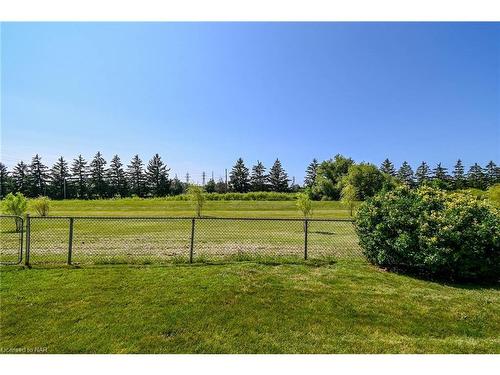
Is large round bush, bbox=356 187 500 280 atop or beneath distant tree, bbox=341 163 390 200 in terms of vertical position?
beneath

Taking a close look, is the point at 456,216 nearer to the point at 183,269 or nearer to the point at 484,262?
the point at 484,262

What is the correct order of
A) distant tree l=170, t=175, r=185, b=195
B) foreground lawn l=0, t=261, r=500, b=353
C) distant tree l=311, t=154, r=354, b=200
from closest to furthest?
1. foreground lawn l=0, t=261, r=500, b=353
2. distant tree l=311, t=154, r=354, b=200
3. distant tree l=170, t=175, r=185, b=195

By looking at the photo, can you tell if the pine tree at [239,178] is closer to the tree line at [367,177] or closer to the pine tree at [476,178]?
the tree line at [367,177]

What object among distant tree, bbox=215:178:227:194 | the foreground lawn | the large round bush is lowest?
the foreground lawn

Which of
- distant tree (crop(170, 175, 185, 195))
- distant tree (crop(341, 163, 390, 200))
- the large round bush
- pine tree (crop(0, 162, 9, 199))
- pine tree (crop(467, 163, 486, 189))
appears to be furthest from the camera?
distant tree (crop(170, 175, 185, 195))

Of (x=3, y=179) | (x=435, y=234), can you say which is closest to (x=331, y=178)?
(x=435, y=234)

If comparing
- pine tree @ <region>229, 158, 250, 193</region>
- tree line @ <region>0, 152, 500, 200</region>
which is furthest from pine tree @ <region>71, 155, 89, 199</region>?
pine tree @ <region>229, 158, 250, 193</region>

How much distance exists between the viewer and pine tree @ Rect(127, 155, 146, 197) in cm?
7100

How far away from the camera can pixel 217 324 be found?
442 centimetres

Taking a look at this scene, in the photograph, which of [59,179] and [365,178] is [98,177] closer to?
[59,179]

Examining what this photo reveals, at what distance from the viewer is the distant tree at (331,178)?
181 ft

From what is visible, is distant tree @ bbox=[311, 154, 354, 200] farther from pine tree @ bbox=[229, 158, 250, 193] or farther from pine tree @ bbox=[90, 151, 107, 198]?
pine tree @ bbox=[90, 151, 107, 198]

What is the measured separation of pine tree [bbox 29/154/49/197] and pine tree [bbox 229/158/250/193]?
39904 millimetres

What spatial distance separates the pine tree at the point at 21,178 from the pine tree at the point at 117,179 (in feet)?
52.1
